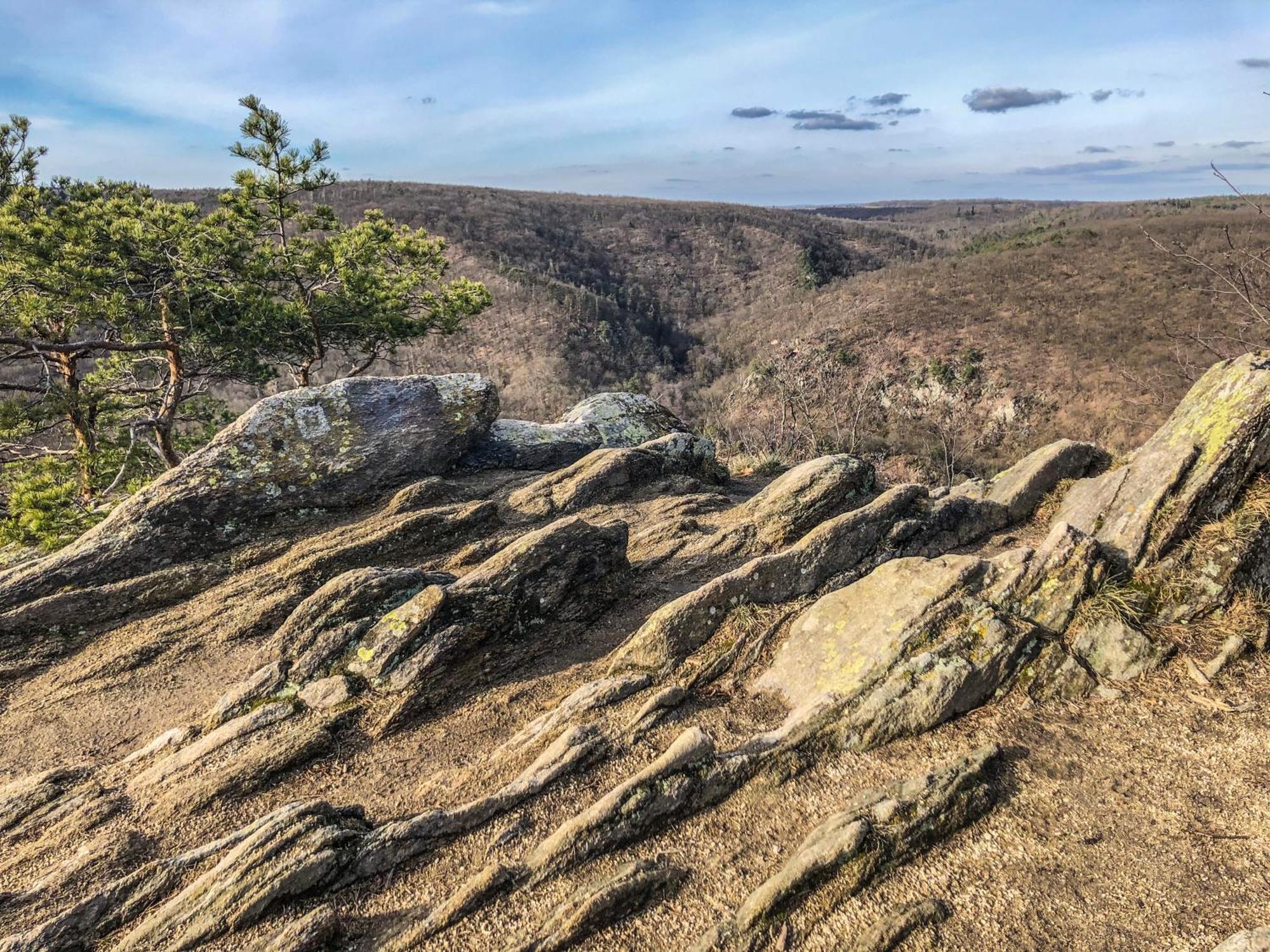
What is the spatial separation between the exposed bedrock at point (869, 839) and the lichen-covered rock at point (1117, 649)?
2246mm

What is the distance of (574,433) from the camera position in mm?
17375

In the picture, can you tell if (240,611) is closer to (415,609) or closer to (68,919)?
(415,609)

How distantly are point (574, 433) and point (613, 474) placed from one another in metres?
3.00

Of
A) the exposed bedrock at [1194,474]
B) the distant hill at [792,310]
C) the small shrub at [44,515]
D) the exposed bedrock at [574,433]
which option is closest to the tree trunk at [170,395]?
the small shrub at [44,515]

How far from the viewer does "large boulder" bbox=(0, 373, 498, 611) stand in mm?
10719

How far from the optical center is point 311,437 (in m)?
12.8

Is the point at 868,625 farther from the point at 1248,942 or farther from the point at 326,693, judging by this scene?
the point at 326,693

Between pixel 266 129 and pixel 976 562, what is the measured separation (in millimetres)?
19253

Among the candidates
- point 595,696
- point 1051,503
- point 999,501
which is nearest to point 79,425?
point 595,696

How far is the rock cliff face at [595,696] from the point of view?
568cm

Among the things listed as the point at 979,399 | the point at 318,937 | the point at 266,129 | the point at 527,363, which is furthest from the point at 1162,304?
the point at 318,937

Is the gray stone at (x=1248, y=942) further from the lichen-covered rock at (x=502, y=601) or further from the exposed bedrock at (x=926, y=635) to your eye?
the lichen-covered rock at (x=502, y=601)

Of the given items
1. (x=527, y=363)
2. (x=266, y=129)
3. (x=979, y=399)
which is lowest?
(x=979, y=399)

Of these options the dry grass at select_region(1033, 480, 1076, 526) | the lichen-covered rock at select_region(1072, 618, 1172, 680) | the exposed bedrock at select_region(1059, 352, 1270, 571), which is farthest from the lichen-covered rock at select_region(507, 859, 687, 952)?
the dry grass at select_region(1033, 480, 1076, 526)
